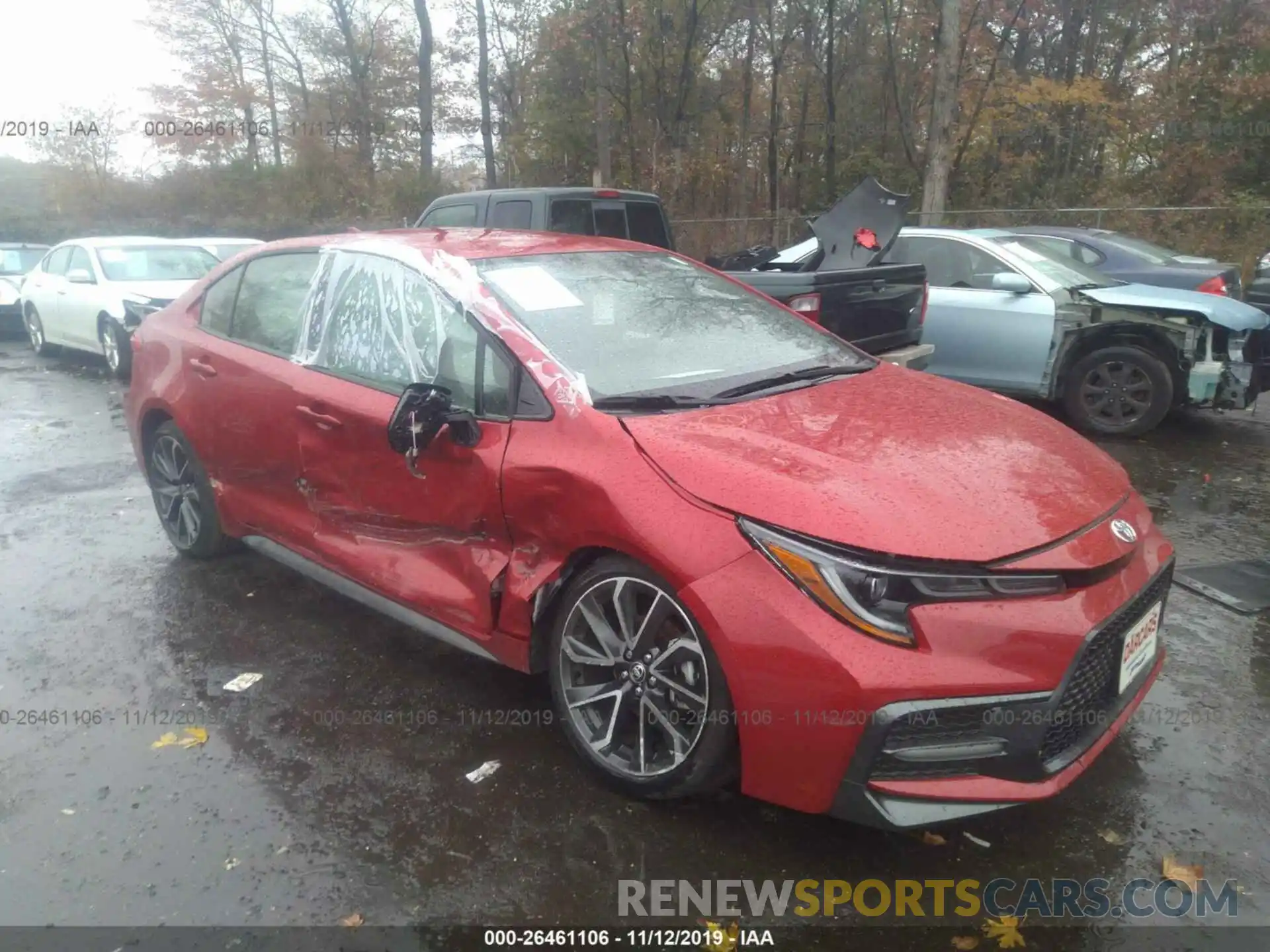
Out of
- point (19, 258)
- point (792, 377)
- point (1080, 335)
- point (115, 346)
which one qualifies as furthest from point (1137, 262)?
point (19, 258)

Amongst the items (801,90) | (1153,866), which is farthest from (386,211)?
(1153,866)

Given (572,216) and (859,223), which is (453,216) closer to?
(572,216)

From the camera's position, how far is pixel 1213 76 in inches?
792

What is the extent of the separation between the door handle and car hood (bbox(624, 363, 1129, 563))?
4.52 feet

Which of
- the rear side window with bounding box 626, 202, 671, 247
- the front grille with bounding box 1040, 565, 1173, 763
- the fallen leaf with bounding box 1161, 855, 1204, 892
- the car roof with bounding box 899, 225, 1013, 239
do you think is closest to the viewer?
the front grille with bounding box 1040, 565, 1173, 763

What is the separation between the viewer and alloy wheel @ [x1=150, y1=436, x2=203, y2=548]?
4.75m

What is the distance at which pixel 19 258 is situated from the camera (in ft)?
48.6

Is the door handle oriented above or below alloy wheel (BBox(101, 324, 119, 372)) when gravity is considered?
above

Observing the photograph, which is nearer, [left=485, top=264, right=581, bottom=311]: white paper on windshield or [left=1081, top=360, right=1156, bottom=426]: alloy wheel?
[left=485, top=264, right=581, bottom=311]: white paper on windshield

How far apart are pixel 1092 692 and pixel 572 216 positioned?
247 inches

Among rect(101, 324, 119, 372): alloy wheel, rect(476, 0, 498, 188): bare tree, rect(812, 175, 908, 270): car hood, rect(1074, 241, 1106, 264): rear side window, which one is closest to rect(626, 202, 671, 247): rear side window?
rect(812, 175, 908, 270): car hood

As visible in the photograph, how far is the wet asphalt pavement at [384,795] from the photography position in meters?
Answer: 2.57

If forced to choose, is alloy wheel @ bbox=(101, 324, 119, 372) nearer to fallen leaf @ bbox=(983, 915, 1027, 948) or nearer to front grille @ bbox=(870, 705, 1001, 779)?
front grille @ bbox=(870, 705, 1001, 779)

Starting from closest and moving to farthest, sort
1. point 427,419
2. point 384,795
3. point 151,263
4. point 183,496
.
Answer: point 384,795, point 427,419, point 183,496, point 151,263
